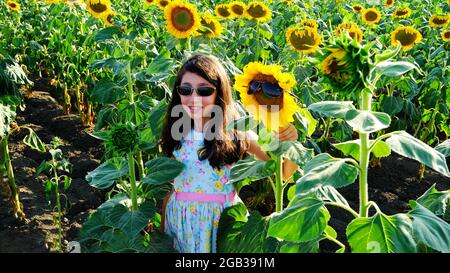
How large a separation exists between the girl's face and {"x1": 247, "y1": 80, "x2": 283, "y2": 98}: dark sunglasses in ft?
1.45

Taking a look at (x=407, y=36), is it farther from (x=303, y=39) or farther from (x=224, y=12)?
(x=224, y=12)

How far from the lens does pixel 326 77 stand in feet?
4.38

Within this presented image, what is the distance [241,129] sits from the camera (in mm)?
1746

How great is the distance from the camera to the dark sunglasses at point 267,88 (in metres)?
1.69

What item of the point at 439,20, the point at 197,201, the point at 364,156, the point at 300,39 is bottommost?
the point at 197,201

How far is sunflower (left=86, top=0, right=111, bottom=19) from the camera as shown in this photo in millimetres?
3744

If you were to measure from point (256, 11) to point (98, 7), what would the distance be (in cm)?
128

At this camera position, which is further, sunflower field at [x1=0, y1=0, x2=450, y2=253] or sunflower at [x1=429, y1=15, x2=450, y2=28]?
sunflower at [x1=429, y1=15, x2=450, y2=28]

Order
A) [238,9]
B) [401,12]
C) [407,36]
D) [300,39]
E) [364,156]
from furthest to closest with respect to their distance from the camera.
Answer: [401,12], [238,9], [407,36], [300,39], [364,156]

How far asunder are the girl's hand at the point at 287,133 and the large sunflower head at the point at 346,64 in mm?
405

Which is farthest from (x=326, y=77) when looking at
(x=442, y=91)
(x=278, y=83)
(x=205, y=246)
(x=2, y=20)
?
(x=2, y=20)

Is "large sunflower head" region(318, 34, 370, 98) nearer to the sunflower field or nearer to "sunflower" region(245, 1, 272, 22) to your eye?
the sunflower field


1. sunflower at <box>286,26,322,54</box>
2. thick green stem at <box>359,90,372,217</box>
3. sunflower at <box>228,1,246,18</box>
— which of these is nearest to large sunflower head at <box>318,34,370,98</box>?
thick green stem at <box>359,90,372,217</box>

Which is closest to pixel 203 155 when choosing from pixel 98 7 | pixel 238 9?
pixel 98 7
